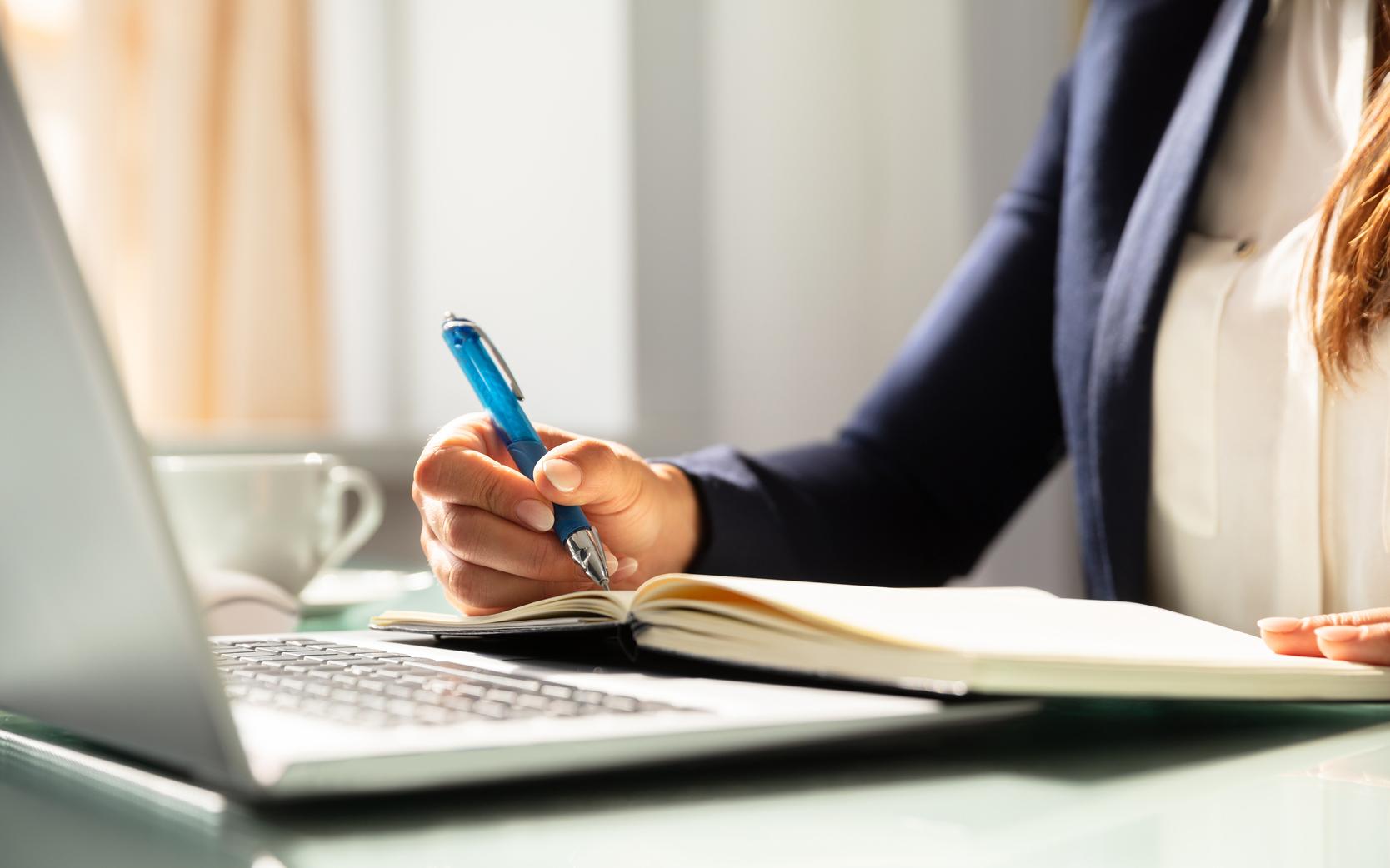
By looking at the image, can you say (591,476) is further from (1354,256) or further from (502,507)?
(1354,256)

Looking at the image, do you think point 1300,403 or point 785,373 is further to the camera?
point 785,373

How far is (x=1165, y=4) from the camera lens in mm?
810

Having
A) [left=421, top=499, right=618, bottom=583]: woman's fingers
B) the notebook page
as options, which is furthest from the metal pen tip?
the notebook page

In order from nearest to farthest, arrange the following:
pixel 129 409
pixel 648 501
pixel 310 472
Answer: pixel 129 409 → pixel 648 501 → pixel 310 472

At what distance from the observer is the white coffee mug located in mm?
758

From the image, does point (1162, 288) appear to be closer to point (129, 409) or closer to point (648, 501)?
point (648, 501)

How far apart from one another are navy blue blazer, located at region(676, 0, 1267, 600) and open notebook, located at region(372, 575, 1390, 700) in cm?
28

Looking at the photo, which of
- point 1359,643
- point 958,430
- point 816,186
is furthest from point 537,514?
point 816,186

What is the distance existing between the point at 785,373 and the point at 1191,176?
4.45ft

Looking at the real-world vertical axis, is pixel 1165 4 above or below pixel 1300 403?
above

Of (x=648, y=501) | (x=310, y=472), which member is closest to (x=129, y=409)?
(x=648, y=501)

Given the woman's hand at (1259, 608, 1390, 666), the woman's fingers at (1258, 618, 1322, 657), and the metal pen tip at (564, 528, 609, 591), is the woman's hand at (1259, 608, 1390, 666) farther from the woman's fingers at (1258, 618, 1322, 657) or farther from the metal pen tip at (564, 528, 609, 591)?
the metal pen tip at (564, 528, 609, 591)

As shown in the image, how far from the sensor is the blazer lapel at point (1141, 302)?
27.9 inches

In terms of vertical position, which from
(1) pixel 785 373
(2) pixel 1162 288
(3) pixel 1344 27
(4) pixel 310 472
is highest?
(3) pixel 1344 27
